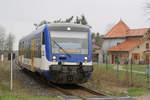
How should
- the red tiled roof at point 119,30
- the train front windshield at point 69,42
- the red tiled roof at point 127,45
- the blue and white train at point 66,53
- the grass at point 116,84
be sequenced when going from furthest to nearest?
1. the red tiled roof at point 119,30
2. the red tiled roof at point 127,45
3. the train front windshield at point 69,42
4. the grass at point 116,84
5. the blue and white train at point 66,53

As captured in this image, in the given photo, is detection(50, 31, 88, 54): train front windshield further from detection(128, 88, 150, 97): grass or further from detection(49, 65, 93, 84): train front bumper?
detection(128, 88, 150, 97): grass

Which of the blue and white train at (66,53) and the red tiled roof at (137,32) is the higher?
the red tiled roof at (137,32)

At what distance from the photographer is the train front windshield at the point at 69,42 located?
44.2 ft

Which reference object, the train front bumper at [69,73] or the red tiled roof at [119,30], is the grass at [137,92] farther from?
the red tiled roof at [119,30]

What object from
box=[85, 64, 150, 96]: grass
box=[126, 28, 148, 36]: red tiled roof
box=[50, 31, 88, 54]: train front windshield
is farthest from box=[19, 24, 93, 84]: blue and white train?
box=[126, 28, 148, 36]: red tiled roof

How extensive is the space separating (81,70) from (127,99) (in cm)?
325

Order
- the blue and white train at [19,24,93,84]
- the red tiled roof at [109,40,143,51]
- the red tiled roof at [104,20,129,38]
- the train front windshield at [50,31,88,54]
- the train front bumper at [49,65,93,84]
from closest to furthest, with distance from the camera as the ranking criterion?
the train front bumper at [49,65,93,84] < the blue and white train at [19,24,93,84] < the train front windshield at [50,31,88,54] < the red tiled roof at [109,40,143,51] < the red tiled roof at [104,20,129,38]

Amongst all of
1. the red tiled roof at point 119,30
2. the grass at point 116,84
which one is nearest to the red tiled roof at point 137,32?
the red tiled roof at point 119,30

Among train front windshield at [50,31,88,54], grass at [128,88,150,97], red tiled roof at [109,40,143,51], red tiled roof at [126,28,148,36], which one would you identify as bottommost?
grass at [128,88,150,97]

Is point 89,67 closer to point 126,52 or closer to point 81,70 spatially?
point 81,70

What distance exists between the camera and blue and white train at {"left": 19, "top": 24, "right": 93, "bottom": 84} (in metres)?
13.2

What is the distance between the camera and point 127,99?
35.7 ft

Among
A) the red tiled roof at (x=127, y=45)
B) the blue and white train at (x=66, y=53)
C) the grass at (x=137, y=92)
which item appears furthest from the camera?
the red tiled roof at (x=127, y=45)

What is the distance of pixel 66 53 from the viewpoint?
44.1ft
